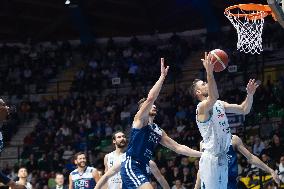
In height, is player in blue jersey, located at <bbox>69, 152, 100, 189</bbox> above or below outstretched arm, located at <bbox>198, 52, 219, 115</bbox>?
below

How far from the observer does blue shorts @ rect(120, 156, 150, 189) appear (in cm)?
905

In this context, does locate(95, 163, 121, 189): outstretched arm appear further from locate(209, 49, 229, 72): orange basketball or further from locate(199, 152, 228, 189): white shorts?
locate(209, 49, 229, 72): orange basketball

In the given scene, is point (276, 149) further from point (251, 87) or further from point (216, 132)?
point (216, 132)

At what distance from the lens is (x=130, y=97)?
25.4m

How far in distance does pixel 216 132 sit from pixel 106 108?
16222mm

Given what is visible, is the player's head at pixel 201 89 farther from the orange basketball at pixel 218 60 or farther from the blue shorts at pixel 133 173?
the blue shorts at pixel 133 173

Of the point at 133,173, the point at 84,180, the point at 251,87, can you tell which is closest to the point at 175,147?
the point at 133,173

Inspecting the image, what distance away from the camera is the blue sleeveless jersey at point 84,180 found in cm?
1318

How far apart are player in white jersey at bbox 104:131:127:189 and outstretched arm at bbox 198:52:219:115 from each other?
104 inches

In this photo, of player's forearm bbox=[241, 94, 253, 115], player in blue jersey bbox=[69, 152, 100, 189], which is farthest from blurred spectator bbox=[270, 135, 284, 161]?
player's forearm bbox=[241, 94, 253, 115]

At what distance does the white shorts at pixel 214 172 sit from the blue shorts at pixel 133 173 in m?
0.82

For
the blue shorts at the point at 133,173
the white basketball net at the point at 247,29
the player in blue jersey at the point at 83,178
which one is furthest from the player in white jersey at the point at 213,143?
the player in blue jersey at the point at 83,178

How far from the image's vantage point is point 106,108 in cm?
2522

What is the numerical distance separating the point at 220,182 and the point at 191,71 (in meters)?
18.1
